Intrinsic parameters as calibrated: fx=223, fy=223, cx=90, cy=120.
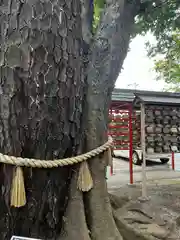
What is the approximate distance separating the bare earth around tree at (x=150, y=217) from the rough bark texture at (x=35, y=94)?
41.6 inches

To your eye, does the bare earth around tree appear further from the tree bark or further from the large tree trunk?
the large tree trunk

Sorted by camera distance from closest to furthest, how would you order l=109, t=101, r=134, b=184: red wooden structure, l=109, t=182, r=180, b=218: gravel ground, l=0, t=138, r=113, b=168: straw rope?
l=0, t=138, r=113, b=168: straw rope
l=109, t=182, r=180, b=218: gravel ground
l=109, t=101, r=134, b=184: red wooden structure

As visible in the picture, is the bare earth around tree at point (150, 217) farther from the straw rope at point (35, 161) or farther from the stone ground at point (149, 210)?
the straw rope at point (35, 161)

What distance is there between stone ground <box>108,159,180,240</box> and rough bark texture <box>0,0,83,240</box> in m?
1.06

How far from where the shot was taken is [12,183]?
4.12 ft

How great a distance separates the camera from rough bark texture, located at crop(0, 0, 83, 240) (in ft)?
4.17

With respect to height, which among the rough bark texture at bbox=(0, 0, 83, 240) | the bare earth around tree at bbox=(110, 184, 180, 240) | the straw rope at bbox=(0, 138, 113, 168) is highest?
the rough bark texture at bbox=(0, 0, 83, 240)

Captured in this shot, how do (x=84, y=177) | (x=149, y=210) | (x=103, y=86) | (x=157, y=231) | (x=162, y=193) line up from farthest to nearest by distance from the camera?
1. (x=162, y=193)
2. (x=149, y=210)
3. (x=157, y=231)
4. (x=103, y=86)
5. (x=84, y=177)

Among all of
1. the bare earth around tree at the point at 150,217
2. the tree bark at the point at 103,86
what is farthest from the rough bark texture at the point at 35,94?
the bare earth around tree at the point at 150,217

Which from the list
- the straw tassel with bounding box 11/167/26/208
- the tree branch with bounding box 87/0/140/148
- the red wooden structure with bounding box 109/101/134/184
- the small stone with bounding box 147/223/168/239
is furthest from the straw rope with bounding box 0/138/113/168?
the red wooden structure with bounding box 109/101/134/184

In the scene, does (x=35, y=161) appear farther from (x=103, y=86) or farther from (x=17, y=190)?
(x=103, y=86)

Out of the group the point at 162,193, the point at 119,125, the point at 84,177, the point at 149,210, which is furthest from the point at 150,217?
the point at 119,125

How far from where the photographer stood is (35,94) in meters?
1.29

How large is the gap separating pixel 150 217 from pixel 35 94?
8.09 feet
